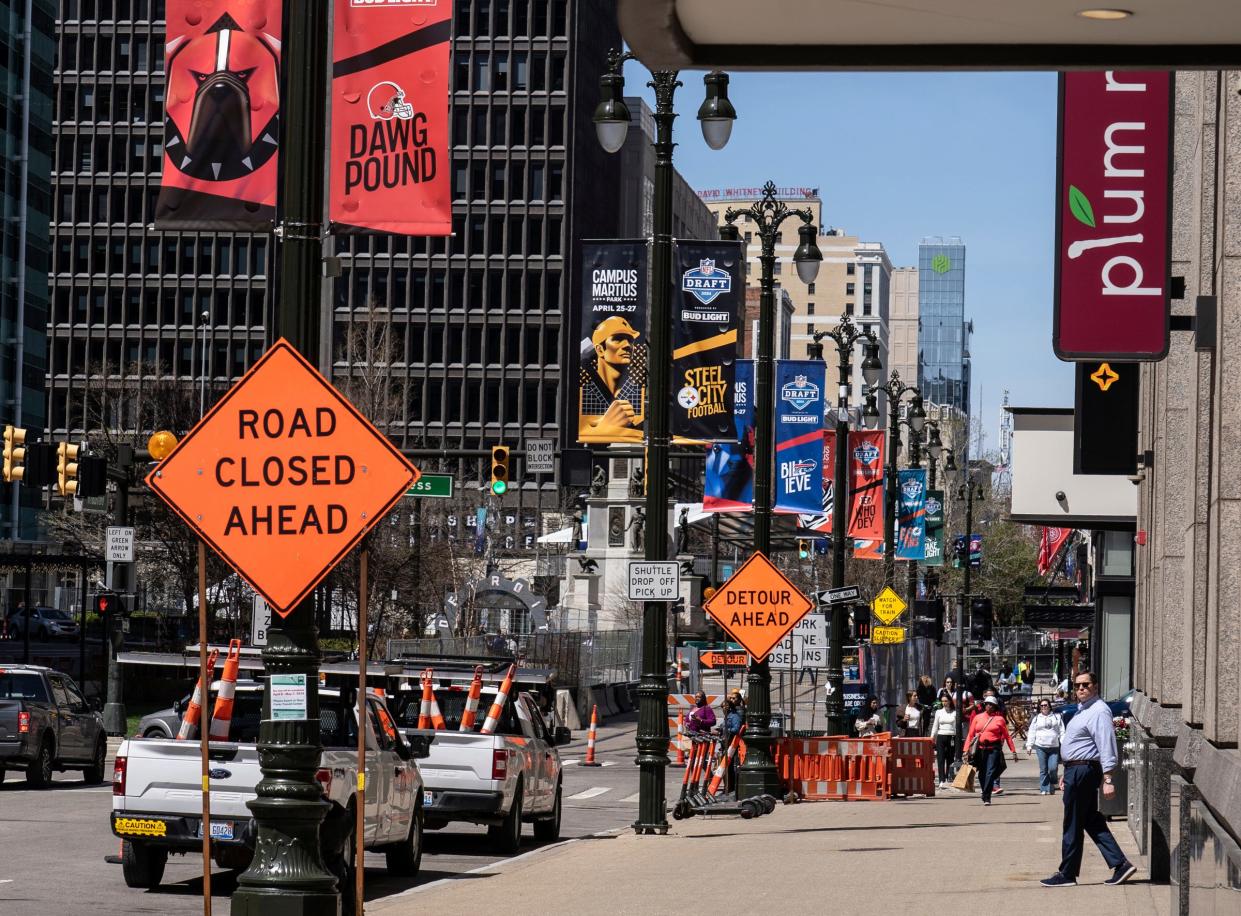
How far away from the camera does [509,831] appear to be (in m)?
22.8

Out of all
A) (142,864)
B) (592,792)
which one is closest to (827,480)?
(592,792)

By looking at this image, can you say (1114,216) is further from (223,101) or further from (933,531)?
(933,531)

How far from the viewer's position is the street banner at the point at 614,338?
2714cm

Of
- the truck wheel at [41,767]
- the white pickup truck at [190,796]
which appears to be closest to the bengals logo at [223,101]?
the white pickup truck at [190,796]

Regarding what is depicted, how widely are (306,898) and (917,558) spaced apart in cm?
4401

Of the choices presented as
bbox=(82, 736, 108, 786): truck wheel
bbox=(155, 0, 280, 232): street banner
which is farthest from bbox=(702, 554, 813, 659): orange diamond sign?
bbox=(155, 0, 280, 232): street banner

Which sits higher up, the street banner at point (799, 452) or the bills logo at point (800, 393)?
the bills logo at point (800, 393)

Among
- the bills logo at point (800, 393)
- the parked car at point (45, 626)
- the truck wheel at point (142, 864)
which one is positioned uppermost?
the bills logo at point (800, 393)

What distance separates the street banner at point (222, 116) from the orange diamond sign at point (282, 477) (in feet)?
7.74

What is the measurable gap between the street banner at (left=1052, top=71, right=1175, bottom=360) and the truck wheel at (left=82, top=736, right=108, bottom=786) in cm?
2078

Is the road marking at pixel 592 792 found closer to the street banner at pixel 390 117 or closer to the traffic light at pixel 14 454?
the traffic light at pixel 14 454

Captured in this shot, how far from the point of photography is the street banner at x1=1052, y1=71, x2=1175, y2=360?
50.2ft

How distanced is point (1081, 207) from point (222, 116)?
6.67 m

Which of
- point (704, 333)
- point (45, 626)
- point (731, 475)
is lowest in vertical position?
point (45, 626)
